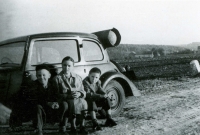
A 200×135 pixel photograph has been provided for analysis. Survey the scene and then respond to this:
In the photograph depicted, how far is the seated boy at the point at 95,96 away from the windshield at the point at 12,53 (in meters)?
1.30

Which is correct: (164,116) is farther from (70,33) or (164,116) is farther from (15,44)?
(15,44)

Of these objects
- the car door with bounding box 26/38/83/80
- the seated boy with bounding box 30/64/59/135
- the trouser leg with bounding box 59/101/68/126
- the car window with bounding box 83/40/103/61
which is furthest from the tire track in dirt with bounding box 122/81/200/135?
the car door with bounding box 26/38/83/80

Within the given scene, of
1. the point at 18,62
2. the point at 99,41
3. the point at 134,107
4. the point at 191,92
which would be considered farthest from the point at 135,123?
the point at 191,92

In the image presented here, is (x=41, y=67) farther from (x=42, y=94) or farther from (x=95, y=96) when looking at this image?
(x=95, y=96)

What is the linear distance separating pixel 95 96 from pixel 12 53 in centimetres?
185

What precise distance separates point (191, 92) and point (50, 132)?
4.88m

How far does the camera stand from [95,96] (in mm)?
4312

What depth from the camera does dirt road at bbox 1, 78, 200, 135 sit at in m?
4.15

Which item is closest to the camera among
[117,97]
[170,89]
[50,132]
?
[50,132]

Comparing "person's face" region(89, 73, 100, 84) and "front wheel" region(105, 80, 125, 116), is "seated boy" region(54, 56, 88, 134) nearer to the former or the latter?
"person's face" region(89, 73, 100, 84)

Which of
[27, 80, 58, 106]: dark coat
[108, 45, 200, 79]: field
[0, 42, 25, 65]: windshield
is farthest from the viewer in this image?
[108, 45, 200, 79]: field

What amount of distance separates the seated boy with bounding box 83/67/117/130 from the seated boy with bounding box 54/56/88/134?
0.24 metres

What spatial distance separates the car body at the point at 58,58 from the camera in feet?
14.0

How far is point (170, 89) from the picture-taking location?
8.28m
